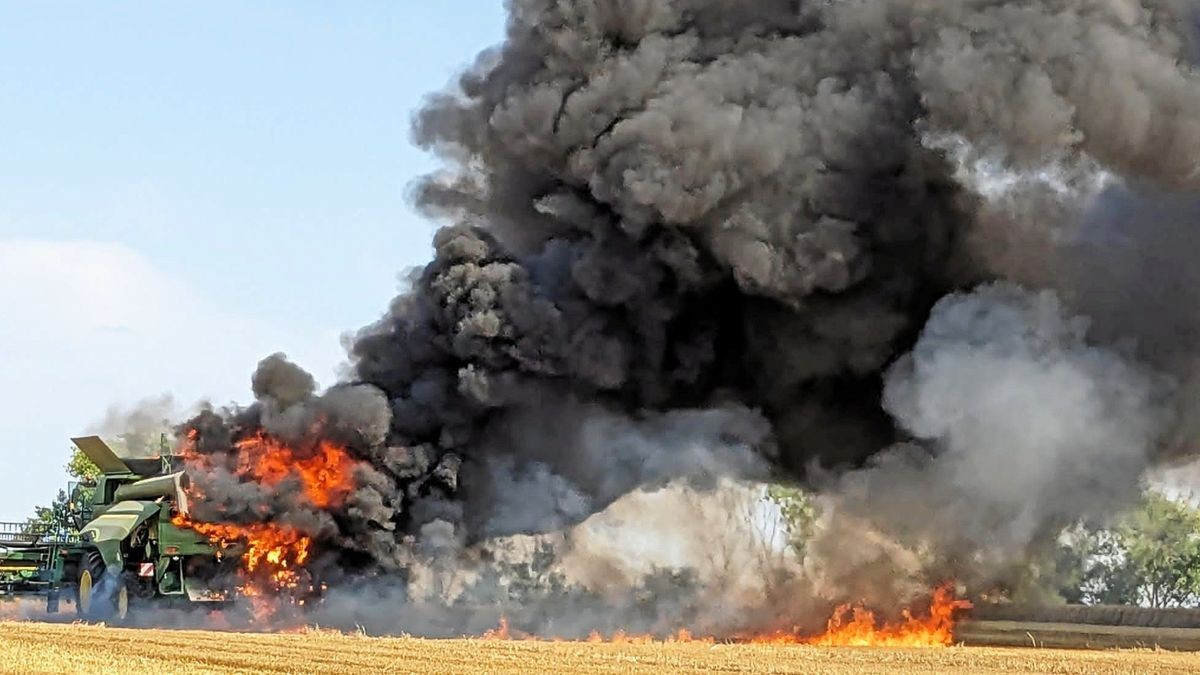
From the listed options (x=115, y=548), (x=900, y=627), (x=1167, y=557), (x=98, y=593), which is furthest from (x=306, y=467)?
(x=1167, y=557)

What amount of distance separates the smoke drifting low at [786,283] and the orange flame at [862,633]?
1730 millimetres

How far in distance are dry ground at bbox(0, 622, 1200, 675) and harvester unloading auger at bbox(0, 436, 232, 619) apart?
6.24 meters

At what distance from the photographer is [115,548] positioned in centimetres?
4119

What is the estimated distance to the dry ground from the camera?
25600 mm

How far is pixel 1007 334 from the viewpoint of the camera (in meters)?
32.9

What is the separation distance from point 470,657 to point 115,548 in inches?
651

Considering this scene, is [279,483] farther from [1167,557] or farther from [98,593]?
[1167,557]

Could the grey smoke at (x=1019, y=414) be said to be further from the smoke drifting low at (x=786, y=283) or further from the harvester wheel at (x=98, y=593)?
the harvester wheel at (x=98, y=593)

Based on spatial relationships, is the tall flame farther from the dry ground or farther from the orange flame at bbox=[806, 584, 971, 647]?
the orange flame at bbox=[806, 584, 971, 647]

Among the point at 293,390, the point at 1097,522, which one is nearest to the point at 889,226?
the point at 1097,522

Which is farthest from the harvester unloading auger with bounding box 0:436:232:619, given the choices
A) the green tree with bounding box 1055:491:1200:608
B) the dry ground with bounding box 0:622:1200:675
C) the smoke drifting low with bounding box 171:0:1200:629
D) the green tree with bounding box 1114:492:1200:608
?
the green tree with bounding box 1114:492:1200:608

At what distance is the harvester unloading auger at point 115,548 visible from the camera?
40438 millimetres

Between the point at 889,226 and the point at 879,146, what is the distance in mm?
1643

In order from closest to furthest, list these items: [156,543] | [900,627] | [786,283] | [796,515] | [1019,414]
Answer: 1. [1019,414]
2. [786,283]
3. [900,627]
4. [156,543]
5. [796,515]
